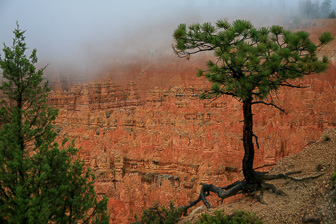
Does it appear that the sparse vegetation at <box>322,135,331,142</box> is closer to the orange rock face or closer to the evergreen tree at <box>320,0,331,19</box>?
the orange rock face

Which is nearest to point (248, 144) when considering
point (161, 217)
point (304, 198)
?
point (304, 198)

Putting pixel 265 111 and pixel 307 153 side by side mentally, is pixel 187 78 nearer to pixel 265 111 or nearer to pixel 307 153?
pixel 265 111

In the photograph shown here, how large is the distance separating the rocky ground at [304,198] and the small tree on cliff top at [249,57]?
42 centimetres

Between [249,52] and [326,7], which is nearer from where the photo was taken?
[249,52]

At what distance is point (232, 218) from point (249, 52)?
12.4 ft

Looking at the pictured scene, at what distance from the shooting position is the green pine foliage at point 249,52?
23.0 ft

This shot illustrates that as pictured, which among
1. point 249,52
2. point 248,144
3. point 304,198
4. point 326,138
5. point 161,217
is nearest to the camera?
point 304,198

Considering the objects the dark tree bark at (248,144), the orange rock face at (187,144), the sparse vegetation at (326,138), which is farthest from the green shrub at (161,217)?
the sparse vegetation at (326,138)

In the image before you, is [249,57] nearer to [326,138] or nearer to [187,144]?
[326,138]

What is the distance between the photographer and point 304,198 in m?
6.62

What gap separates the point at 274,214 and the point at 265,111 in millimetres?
19876

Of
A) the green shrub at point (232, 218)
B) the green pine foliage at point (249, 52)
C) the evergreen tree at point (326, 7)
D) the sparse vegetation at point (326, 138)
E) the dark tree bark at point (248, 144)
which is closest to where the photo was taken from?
the green shrub at point (232, 218)

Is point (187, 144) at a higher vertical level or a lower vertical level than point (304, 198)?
lower

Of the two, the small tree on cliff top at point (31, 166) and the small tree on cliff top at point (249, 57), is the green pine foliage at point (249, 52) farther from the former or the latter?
the small tree on cliff top at point (31, 166)
